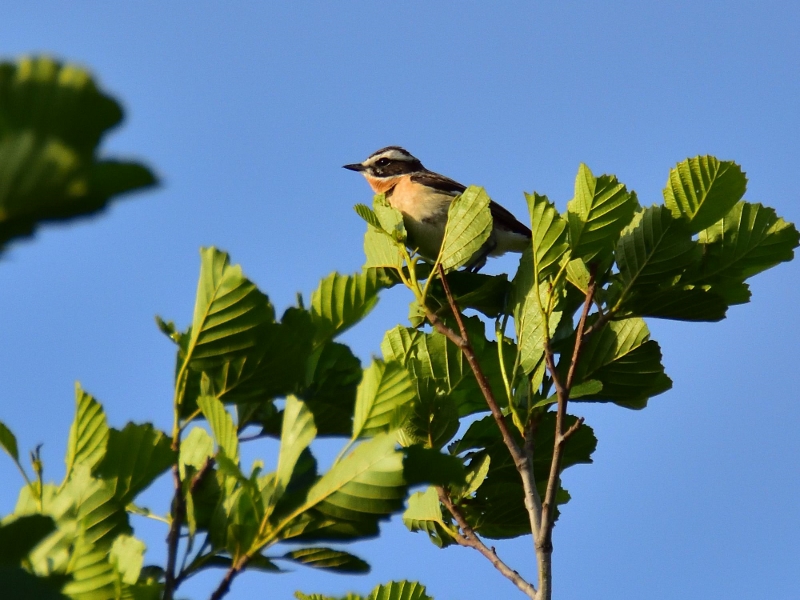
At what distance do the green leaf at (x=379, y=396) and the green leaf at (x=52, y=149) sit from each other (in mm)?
1324

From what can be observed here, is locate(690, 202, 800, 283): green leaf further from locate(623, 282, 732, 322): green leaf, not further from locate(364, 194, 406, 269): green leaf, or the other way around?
locate(364, 194, 406, 269): green leaf

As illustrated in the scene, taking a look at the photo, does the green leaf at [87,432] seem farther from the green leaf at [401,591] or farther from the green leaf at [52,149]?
the green leaf at [52,149]

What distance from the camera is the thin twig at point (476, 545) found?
2.91m

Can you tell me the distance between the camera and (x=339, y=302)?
110 inches

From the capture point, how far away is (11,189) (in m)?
0.79

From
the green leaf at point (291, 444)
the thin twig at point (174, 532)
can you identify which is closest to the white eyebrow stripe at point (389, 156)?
the thin twig at point (174, 532)

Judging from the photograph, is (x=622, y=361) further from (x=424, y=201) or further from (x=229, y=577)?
(x=424, y=201)

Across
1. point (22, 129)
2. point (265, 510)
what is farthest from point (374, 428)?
point (22, 129)

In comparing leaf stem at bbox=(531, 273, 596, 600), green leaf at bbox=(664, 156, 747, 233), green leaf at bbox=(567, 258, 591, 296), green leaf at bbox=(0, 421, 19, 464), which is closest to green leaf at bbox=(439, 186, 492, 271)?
green leaf at bbox=(567, 258, 591, 296)

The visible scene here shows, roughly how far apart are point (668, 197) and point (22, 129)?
127 inches

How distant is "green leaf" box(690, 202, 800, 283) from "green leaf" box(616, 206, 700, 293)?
0.20m

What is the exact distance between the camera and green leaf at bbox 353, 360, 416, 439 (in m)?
2.12

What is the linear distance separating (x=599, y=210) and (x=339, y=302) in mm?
1219

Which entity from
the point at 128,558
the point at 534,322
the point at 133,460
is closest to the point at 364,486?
the point at 128,558
